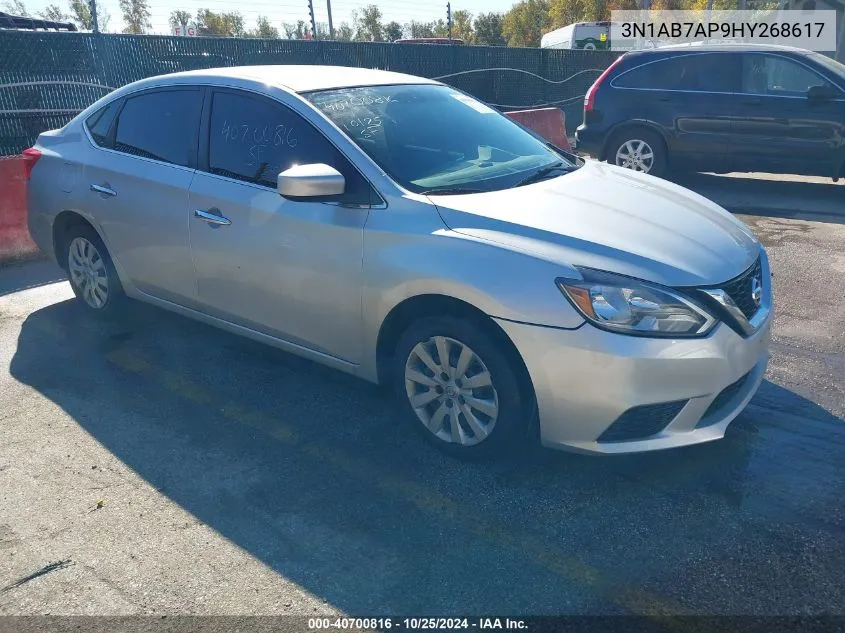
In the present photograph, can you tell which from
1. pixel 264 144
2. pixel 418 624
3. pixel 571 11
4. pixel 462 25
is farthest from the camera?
pixel 462 25

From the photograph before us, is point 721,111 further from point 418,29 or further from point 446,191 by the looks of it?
point 418,29

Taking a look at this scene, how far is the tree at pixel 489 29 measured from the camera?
208 feet

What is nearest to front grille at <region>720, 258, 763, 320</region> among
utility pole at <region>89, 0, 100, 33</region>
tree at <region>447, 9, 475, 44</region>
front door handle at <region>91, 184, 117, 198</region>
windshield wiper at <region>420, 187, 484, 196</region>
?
windshield wiper at <region>420, 187, 484, 196</region>

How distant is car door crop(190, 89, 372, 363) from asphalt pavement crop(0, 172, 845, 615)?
504 mm

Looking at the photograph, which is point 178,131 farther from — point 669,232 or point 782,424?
point 782,424

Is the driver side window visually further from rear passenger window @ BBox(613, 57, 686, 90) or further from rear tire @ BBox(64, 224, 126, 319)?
rear tire @ BBox(64, 224, 126, 319)

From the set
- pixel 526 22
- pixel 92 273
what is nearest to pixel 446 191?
pixel 92 273

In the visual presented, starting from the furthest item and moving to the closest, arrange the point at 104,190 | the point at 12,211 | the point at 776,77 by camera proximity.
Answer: the point at 776,77 → the point at 12,211 → the point at 104,190

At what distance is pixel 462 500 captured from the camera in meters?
3.19

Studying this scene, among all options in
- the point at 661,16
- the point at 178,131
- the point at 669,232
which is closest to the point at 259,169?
the point at 178,131

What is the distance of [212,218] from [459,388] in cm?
173

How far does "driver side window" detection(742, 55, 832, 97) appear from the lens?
8766 millimetres

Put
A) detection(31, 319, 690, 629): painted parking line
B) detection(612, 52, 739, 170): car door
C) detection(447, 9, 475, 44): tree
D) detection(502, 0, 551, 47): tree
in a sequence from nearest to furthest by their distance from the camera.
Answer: detection(31, 319, 690, 629): painted parking line
detection(612, 52, 739, 170): car door
detection(502, 0, 551, 47): tree
detection(447, 9, 475, 44): tree

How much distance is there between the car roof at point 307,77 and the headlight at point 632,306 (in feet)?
6.40
